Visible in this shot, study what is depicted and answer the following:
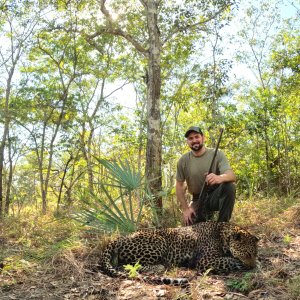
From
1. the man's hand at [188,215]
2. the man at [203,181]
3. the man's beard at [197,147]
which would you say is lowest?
the man's hand at [188,215]

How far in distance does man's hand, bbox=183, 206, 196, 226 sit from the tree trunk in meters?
2.47

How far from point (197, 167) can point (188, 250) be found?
172 cm

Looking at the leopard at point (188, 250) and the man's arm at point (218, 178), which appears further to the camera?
the man's arm at point (218, 178)

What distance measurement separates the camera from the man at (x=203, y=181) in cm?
606

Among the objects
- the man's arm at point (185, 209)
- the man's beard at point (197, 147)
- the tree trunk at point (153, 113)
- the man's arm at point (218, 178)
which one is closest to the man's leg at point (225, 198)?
the man's arm at point (218, 178)

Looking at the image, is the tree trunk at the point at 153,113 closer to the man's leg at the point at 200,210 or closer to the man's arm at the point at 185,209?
the man's arm at the point at 185,209

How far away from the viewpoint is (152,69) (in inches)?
376

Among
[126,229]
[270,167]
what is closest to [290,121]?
[270,167]

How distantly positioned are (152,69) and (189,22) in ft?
10.6

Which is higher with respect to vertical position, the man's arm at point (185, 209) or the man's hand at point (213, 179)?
the man's hand at point (213, 179)

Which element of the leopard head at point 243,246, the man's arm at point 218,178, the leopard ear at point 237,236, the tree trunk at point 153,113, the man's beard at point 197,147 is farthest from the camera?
the tree trunk at point 153,113

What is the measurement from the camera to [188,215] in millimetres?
6039

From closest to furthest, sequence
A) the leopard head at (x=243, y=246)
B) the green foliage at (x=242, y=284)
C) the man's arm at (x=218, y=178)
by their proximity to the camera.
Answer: the green foliage at (x=242, y=284) → the leopard head at (x=243, y=246) → the man's arm at (x=218, y=178)

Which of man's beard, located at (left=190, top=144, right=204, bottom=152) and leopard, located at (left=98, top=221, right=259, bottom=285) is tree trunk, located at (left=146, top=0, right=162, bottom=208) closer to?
man's beard, located at (left=190, top=144, right=204, bottom=152)
